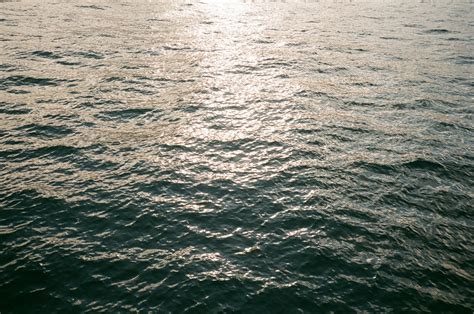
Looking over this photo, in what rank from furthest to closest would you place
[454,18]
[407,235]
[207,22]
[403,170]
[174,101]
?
[454,18]
[207,22]
[174,101]
[403,170]
[407,235]

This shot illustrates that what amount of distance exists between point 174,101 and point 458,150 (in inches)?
539

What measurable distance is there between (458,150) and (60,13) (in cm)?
4349

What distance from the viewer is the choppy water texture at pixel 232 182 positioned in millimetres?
8711

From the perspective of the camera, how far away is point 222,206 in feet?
37.9

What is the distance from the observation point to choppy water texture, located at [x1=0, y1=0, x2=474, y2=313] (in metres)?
8.71

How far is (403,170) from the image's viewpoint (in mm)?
13625

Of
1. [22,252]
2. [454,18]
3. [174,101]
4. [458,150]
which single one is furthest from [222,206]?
[454,18]

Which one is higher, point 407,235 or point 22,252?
point 407,235

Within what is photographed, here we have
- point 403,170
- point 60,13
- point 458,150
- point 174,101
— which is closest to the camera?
point 403,170

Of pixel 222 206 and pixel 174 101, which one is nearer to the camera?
pixel 222 206

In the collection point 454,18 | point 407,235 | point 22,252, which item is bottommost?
point 22,252

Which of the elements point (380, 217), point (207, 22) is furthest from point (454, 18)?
point (380, 217)

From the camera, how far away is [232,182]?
12.9 m

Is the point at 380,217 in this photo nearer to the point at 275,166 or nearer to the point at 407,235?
the point at 407,235
